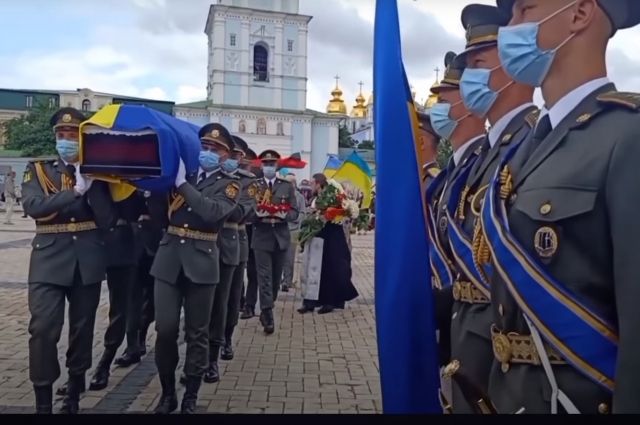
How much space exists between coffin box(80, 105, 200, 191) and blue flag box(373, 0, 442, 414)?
1704mm

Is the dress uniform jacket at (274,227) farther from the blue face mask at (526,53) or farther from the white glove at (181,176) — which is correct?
the blue face mask at (526,53)

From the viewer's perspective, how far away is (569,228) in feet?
5.47

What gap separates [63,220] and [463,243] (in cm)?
268

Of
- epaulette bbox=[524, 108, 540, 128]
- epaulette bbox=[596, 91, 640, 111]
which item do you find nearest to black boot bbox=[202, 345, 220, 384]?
epaulette bbox=[524, 108, 540, 128]

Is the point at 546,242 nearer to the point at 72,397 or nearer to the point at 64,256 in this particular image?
the point at 64,256

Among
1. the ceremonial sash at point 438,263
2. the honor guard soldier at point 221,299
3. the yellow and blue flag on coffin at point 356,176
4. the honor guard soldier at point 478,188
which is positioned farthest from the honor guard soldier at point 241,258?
the honor guard soldier at point 478,188

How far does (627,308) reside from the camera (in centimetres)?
154

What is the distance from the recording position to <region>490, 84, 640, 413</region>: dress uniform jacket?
5.06 ft

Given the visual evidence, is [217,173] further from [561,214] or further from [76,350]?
[561,214]

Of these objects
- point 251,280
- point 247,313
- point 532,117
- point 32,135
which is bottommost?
point 247,313

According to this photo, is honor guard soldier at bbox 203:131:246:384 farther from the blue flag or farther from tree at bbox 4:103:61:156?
the blue flag

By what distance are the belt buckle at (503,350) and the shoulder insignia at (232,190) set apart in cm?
268

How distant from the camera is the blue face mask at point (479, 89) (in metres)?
2.50

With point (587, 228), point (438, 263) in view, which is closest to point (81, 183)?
point (438, 263)
